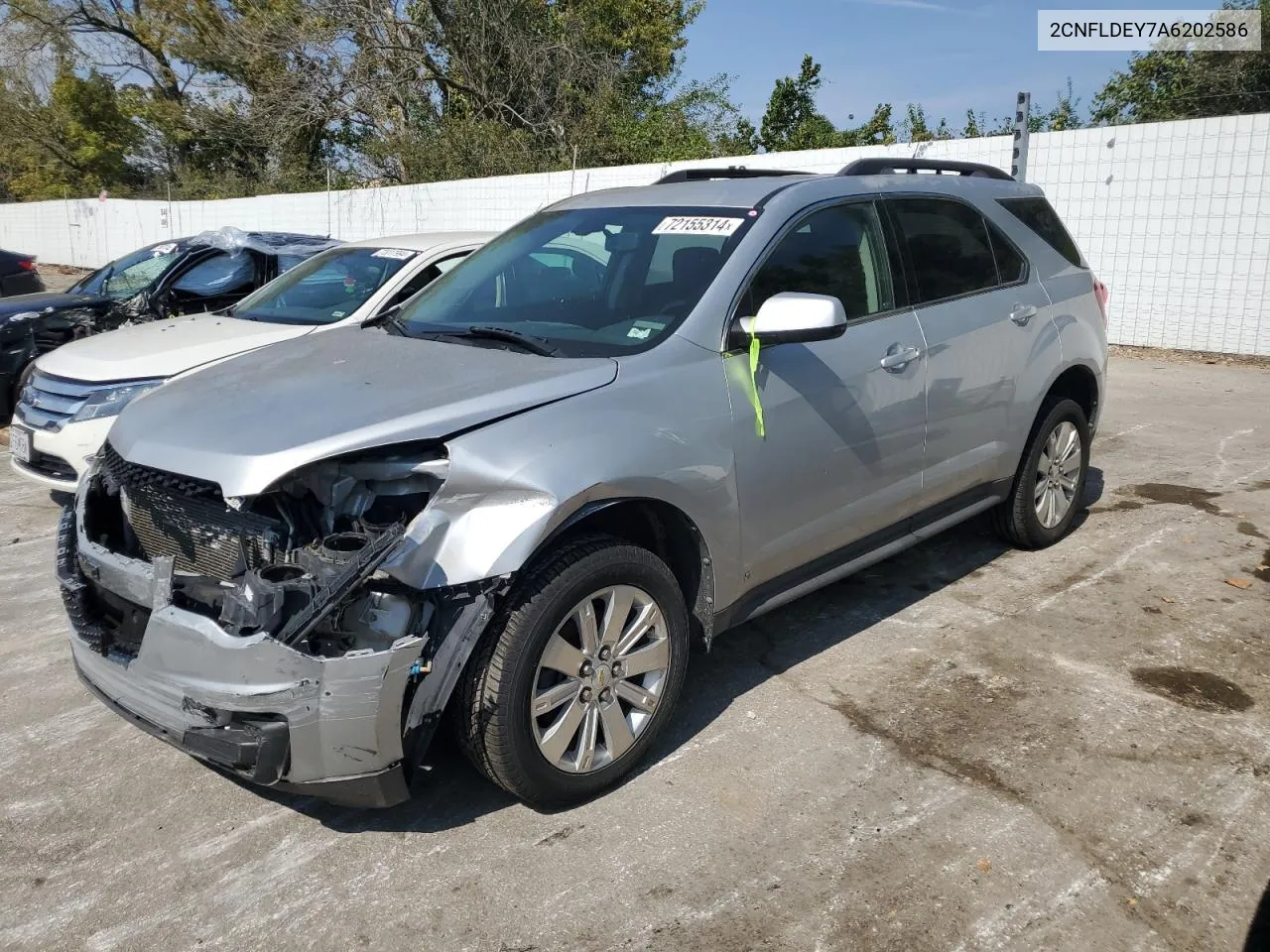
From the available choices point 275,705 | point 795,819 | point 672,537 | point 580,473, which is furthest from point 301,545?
point 795,819

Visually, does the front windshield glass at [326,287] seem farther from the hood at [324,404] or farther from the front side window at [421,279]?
the hood at [324,404]

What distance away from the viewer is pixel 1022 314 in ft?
15.4

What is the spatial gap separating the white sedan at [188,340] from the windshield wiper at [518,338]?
2119 mm

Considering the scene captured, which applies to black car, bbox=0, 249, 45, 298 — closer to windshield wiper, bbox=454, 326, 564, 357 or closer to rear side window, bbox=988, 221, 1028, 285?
windshield wiper, bbox=454, 326, 564, 357

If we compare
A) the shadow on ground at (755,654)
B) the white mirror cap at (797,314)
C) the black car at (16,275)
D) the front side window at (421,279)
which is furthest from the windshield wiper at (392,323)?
the black car at (16,275)

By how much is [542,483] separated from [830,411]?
134 cm

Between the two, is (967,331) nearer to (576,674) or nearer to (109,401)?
(576,674)

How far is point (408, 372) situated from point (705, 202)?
141 centimetres

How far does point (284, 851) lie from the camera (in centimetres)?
295

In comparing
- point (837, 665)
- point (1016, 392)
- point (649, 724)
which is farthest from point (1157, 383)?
point (649, 724)

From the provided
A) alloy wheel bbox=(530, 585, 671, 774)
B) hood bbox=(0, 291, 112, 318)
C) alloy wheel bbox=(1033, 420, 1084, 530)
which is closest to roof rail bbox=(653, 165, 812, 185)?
alloy wheel bbox=(1033, 420, 1084, 530)

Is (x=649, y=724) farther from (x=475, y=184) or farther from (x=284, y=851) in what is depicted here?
(x=475, y=184)

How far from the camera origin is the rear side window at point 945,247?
4.25m

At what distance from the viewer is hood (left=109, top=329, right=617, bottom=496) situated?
2730 millimetres
